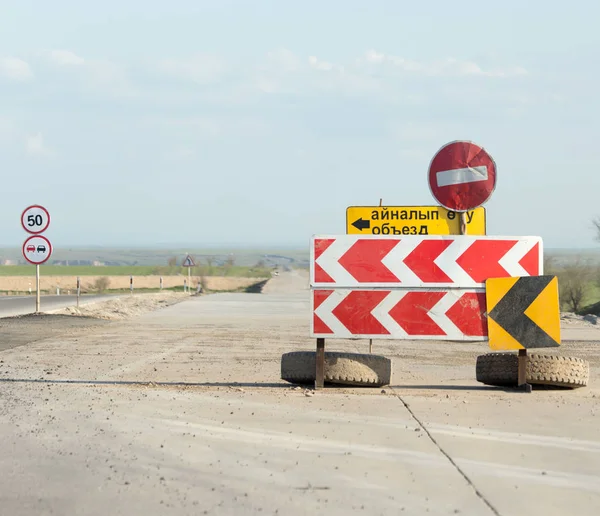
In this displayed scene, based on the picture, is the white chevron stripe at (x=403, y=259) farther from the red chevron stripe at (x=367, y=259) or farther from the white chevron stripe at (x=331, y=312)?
the white chevron stripe at (x=331, y=312)

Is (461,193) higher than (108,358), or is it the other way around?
(461,193)

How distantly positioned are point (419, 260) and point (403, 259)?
0.16m

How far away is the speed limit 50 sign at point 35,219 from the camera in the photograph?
22.6 m

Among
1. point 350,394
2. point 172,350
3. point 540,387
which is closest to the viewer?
point 350,394

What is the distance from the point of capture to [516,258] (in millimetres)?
9359

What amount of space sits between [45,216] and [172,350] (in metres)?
9.14

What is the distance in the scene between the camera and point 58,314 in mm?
24594

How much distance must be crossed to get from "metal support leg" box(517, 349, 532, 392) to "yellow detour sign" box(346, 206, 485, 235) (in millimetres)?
2351

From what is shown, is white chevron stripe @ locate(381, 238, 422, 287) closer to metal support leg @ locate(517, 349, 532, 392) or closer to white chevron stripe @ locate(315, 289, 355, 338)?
white chevron stripe @ locate(315, 289, 355, 338)

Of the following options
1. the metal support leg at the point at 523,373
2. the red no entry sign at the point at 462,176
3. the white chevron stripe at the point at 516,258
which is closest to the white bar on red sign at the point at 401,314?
the white chevron stripe at the point at 516,258

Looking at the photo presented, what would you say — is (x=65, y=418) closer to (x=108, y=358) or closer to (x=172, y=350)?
(x=108, y=358)

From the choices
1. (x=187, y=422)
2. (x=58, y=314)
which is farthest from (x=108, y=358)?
(x=58, y=314)

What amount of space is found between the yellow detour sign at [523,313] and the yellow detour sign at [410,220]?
2.12 metres

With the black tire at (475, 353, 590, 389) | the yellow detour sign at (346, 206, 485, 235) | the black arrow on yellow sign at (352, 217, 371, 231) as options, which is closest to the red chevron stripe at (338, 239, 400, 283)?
the black tire at (475, 353, 590, 389)
